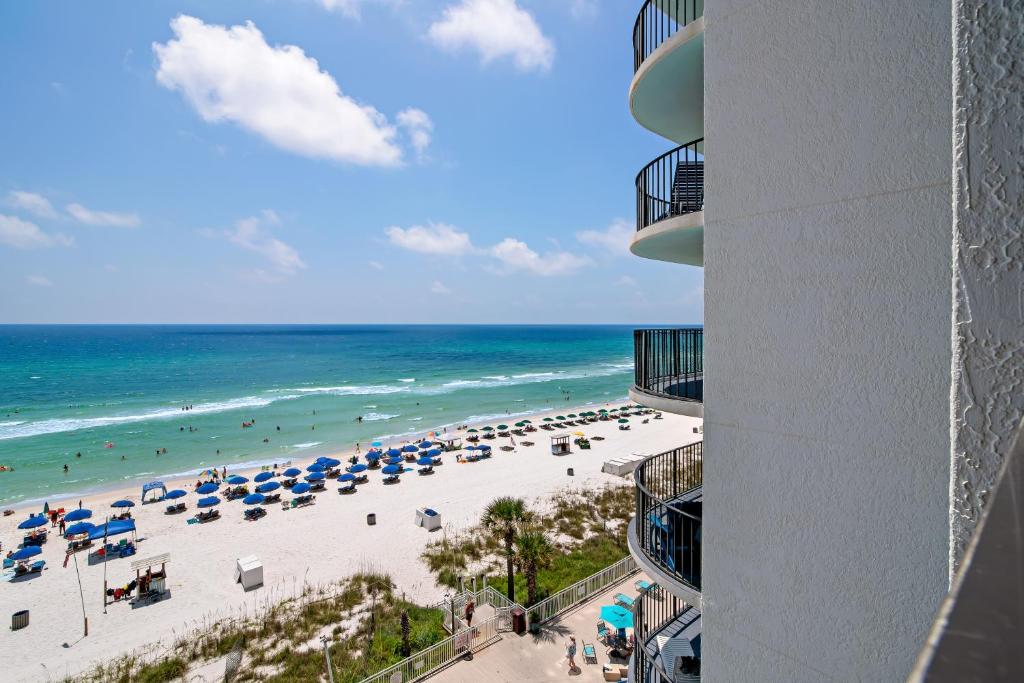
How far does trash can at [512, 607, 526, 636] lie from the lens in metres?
15.6

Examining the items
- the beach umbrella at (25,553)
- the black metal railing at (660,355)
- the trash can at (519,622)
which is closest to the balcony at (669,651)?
the black metal railing at (660,355)

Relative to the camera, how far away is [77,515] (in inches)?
1247

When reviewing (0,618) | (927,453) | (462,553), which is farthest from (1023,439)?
(0,618)

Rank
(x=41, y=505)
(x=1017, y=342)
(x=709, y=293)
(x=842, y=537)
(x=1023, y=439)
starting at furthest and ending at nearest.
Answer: (x=41, y=505), (x=709, y=293), (x=842, y=537), (x=1017, y=342), (x=1023, y=439)

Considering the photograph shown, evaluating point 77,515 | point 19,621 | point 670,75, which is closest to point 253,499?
point 77,515

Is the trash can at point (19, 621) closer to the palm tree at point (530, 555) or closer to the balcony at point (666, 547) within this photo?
the palm tree at point (530, 555)

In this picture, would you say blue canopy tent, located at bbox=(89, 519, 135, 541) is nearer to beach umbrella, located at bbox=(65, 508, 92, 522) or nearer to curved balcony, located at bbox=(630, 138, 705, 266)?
beach umbrella, located at bbox=(65, 508, 92, 522)

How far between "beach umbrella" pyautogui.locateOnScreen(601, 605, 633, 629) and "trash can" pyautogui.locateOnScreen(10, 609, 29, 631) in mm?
24363

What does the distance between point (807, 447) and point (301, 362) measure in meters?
151

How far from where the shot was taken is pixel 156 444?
52.7 metres

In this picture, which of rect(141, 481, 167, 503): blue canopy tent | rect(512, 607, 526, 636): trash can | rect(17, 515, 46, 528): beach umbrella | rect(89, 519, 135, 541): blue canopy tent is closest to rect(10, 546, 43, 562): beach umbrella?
rect(89, 519, 135, 541): blue canopy tent

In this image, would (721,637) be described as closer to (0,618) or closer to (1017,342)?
(1017,342)

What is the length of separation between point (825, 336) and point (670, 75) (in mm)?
4866

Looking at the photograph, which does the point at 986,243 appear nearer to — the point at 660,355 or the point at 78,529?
the point at 660,355
